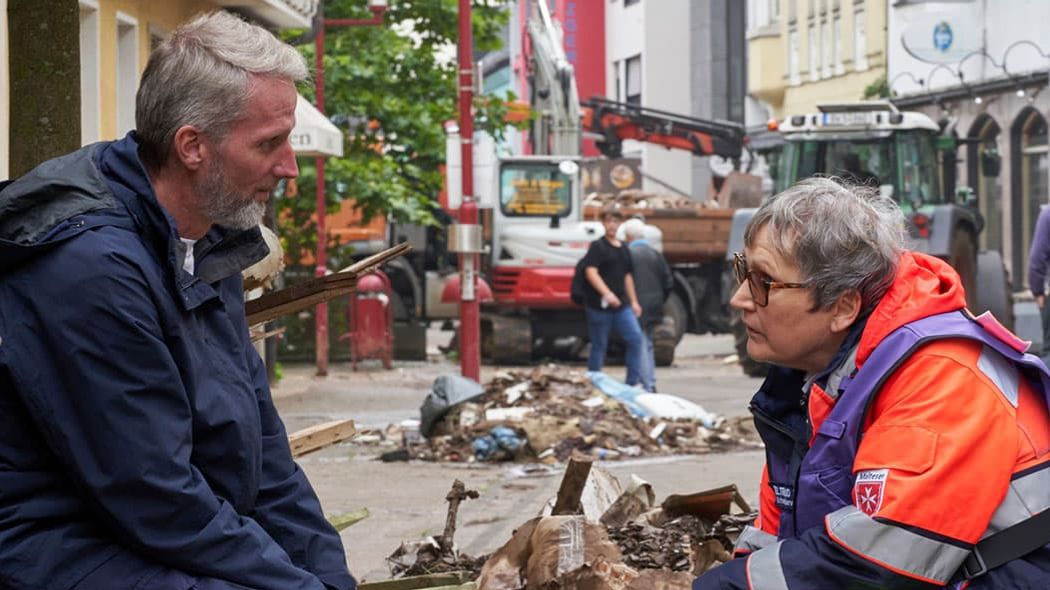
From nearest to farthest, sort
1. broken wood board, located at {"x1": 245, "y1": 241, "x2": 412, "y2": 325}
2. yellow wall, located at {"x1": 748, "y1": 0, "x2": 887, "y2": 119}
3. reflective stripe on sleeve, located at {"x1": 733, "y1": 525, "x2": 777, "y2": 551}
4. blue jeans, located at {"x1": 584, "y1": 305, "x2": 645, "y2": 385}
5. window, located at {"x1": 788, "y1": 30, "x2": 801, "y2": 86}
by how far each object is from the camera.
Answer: reflective stripe on sleeve, located at {"x1": 733, "y1": 525, "x2": 777, "y2": 551}
broken wood board, located at {"x1": 245, "y1": 241, "x2": 412, "y2": 325}
blue jeans, located at {"x1": 584, "y1": 305, "x2": 645, "y2": 385}
yellow wall, located at {"x1": 748, "y1": 0, "x2": 887, "y2": 119}
window, located at {"x1": 788, "y1": 30, "x2": 801, "y2": 86}

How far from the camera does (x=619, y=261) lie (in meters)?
16.7

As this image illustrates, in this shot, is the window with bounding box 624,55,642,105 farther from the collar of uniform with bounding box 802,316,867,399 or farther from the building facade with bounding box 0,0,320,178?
the collar of uniform with bounding box 802,316,867,399

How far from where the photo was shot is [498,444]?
12016 mm

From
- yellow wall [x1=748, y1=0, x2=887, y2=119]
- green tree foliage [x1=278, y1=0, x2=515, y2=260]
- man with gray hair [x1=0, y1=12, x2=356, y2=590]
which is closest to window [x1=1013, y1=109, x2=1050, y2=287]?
yellow wall [x1=748, y1=0, x2=887, y2=119]

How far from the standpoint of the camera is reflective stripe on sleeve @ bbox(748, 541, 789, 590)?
295 cm

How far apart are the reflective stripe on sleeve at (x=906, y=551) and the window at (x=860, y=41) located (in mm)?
36496

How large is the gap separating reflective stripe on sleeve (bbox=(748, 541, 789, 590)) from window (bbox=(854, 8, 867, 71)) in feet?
119

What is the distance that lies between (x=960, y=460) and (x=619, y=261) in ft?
45.7

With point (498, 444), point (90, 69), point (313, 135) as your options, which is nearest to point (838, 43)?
point (313, 135)

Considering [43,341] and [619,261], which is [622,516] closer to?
[43,341]

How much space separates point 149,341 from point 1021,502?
4.55 ft

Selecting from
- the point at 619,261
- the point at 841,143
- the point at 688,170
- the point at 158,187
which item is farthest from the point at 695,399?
the point at 688,170

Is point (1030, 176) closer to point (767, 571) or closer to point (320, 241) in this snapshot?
point (320, 241)

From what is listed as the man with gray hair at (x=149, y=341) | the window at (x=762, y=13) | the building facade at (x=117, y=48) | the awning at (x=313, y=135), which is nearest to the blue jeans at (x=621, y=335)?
the awning at (x=313, y=135)
